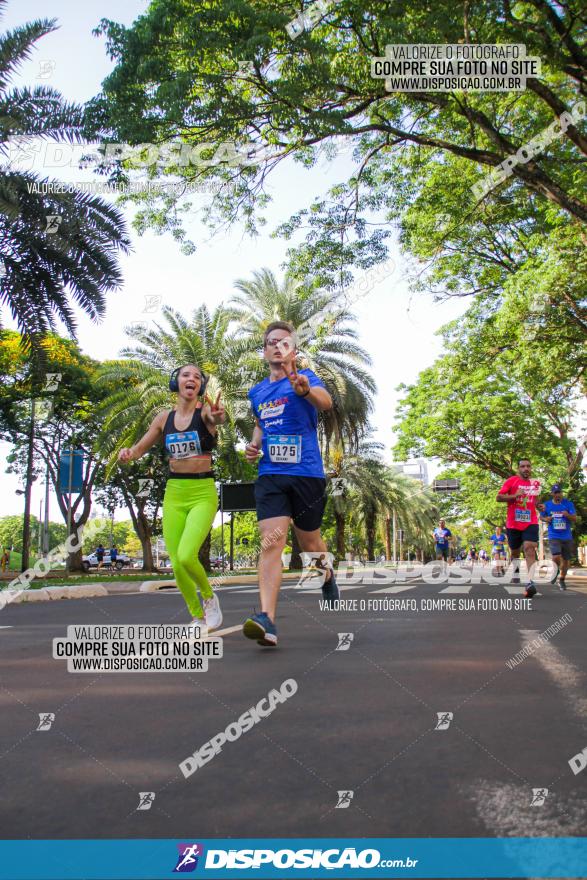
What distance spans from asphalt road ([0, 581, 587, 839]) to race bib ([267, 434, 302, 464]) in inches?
49.3

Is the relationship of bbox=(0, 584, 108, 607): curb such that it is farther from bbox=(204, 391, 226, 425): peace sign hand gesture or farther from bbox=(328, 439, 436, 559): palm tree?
bbox=(328, 439, 436, 559): palm tree

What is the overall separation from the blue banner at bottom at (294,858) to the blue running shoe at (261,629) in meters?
3.04

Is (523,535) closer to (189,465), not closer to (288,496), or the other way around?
(288,496)

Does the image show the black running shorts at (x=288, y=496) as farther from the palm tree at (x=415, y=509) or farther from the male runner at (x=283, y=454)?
the palm tree at (x=415, y=509)

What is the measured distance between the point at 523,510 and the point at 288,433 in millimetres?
6998

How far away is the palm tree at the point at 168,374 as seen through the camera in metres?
25.5

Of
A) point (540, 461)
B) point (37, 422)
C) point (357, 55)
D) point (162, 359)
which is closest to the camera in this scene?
point (357, 55)

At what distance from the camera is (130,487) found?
39438 millimetres

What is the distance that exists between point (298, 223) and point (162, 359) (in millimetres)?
10718

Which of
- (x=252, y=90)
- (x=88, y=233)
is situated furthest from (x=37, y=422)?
(x=252, y=90)

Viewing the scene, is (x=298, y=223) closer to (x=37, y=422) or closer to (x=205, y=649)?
(x=205, y=649)

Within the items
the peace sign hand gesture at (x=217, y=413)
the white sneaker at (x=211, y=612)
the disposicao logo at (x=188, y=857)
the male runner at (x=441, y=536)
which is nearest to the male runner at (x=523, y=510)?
the white sneaker at (x=211, y=612)

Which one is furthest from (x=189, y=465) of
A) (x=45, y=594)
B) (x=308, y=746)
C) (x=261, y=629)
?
(x=45, y=594)

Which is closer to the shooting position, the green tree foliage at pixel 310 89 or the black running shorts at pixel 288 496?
the black running shorts at pixel 288 496
